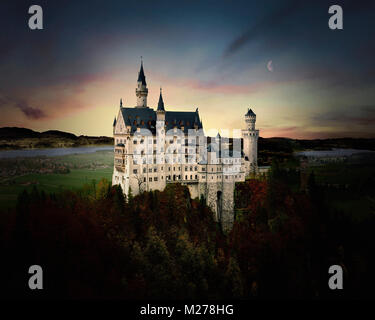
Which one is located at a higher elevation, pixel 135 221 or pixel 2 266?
pixel 135 221

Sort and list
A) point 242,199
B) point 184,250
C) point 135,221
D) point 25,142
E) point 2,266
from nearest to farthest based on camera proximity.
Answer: point 2,266
point 184,250
point 135,221
point 25,142
point 242,199

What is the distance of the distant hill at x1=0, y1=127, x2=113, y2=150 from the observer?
91.6ft

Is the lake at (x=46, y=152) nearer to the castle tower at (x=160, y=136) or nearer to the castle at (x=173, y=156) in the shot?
the castle at (x=173, y=156)

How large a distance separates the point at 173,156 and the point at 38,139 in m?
13.1

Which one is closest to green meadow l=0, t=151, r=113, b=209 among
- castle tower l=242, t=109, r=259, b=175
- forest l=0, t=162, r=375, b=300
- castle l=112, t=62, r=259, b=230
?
forest l=0, t=162, r=375, b=300

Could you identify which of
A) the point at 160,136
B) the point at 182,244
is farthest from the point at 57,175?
the point at 182,244

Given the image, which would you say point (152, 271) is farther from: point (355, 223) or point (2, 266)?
point (355, 223)

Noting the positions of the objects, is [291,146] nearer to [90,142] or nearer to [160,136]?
[160,136]

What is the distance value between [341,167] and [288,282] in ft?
52.2

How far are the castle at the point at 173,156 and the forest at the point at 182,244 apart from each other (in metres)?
1.26

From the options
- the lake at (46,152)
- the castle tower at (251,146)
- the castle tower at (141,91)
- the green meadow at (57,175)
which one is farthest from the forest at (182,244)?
the castle tower at (141,91)

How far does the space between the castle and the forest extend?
4.13 feet
